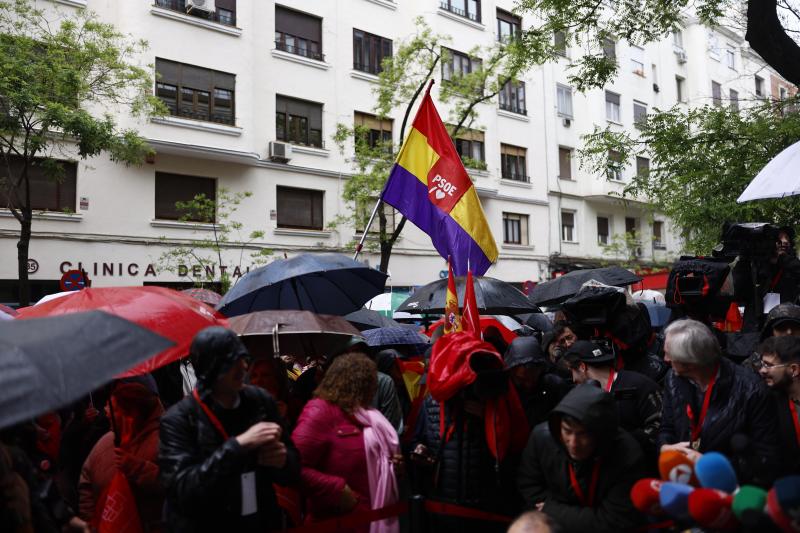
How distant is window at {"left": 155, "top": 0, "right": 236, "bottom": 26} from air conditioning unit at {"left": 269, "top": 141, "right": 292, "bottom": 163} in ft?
11.8

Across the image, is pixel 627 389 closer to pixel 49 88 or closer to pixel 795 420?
pixel 795 420

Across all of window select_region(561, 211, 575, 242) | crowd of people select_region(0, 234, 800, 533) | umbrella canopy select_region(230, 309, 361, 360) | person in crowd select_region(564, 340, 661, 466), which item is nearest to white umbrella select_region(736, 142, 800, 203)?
crowd of people select_region(0, 234, 800, 533)

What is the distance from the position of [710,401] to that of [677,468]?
126 centimetres

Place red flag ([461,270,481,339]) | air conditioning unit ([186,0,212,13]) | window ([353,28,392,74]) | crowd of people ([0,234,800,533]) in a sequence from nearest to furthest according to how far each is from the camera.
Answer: crowd of people ([0,234,800,533]), red flag ([461,270,481,339]), air conditioning unit ([186,0,212,13]), window ([353,28,392,74])

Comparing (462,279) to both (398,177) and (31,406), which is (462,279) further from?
(31,406)

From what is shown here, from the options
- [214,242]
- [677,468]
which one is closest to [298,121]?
[214,242]

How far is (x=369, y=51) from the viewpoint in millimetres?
23734

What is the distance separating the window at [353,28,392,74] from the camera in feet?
76.9

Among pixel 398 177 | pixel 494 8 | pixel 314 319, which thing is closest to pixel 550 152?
pixel 494 8

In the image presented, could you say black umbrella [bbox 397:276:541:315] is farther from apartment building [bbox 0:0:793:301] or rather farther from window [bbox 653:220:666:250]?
window [bbox 653:220:666:250]

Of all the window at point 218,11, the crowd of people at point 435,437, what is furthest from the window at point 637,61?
the crowd of people at point 435,437

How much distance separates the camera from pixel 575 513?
3311mm

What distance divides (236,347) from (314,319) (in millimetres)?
2338

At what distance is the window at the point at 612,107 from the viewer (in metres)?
32.0
